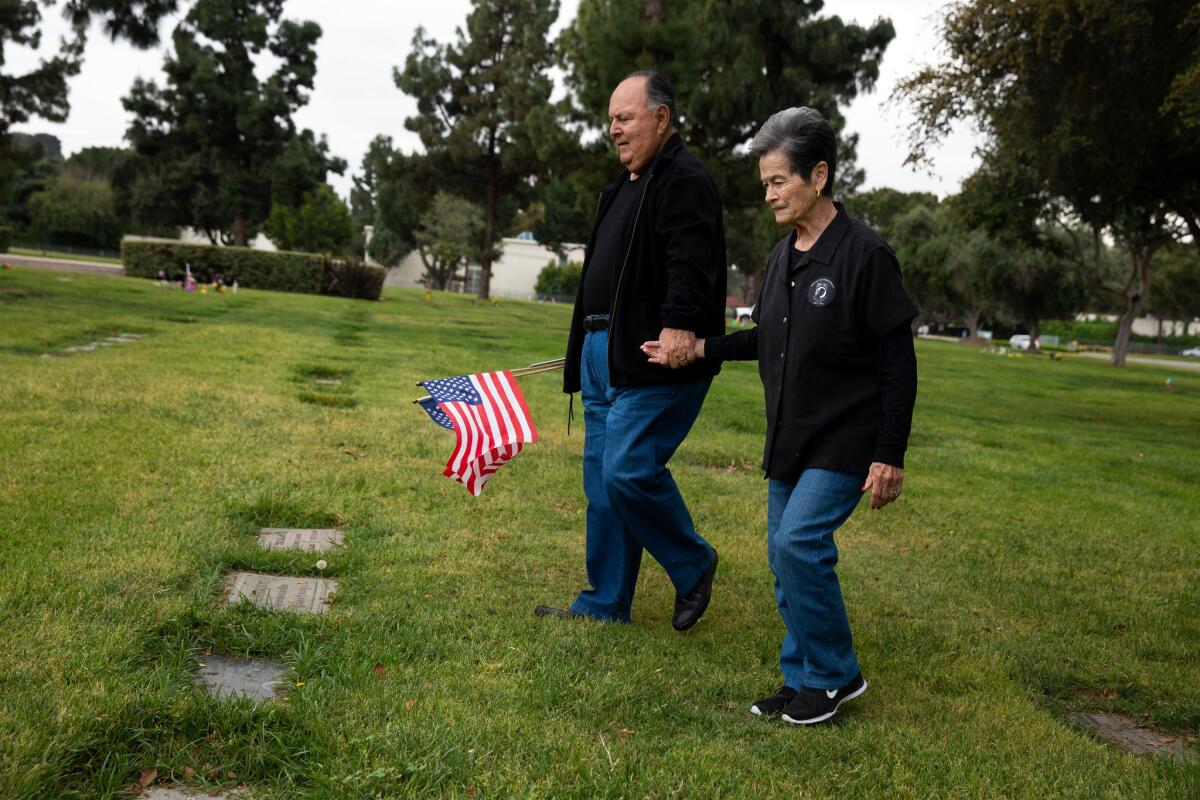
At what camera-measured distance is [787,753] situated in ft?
8.66

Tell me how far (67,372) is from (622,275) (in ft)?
19.0

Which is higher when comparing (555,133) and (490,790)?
(555,133)

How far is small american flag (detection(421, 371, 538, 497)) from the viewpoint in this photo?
377 centimetres

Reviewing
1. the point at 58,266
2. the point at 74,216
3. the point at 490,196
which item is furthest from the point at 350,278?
the point at 74,216

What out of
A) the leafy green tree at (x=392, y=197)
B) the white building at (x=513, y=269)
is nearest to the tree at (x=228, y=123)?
the leafy green tree at (x=392, y=197)

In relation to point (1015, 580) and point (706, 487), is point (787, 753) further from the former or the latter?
point (706, 487)

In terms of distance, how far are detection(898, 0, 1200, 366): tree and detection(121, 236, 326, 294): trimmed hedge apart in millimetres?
20842

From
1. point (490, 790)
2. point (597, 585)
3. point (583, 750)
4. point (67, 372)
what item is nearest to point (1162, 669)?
point (597, 585)

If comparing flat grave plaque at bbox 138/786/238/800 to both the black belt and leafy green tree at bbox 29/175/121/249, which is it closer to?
the black belt

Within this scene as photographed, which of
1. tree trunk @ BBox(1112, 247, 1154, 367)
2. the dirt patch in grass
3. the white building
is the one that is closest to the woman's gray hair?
the dirt patch in grass

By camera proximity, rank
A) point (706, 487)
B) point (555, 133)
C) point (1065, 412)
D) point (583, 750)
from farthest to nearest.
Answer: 1. point (555, 133)
2. point (1065, 412)
3. point (706, 487)
4. point (583, 750)

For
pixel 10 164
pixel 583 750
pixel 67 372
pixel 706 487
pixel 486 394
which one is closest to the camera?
pixel 583 750

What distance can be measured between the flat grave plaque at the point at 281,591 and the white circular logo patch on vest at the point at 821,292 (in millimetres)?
1871

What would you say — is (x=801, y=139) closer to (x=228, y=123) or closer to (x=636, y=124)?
(x=636, y=124)
